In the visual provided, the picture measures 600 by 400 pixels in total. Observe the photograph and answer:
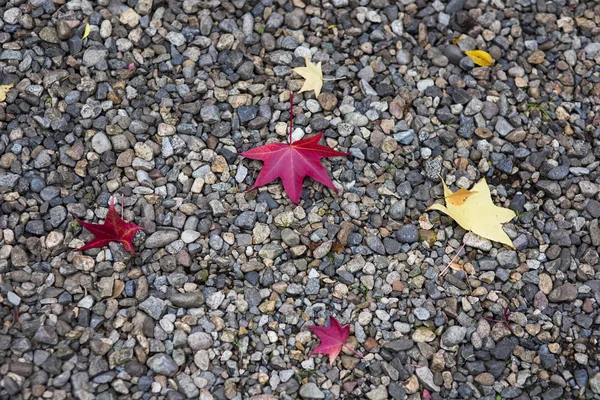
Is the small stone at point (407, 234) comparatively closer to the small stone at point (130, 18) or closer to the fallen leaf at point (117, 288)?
the fallen leaf at point (117, 288)

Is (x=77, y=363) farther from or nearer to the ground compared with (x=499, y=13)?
nearer to the ground

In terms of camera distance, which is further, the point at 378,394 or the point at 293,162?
the point at 293,162

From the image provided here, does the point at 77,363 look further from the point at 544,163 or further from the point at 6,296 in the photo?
the point at 544,163

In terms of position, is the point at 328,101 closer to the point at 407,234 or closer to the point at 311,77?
the point at 311,77

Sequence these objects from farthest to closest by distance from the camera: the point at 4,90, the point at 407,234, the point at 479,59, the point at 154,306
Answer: the point at 479,59
the point at 4,90
the point at 407,234
the point at 154,306

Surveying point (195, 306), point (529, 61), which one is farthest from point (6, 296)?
point (529, 61)

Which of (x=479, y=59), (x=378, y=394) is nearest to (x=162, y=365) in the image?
(x=378, y=394)

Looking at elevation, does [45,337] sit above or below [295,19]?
below
